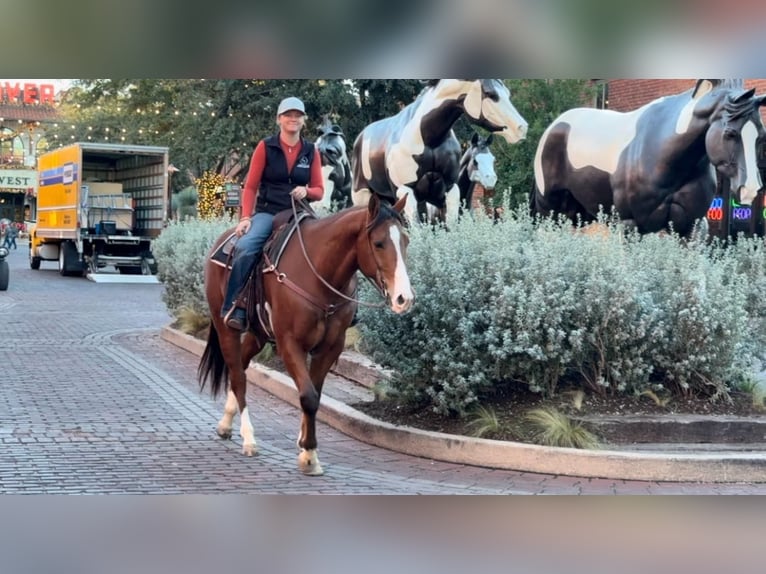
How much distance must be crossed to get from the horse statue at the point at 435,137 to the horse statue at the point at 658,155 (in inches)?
44.4

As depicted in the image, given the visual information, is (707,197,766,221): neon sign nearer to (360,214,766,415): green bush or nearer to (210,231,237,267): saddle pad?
(360,214,766,415): green bush

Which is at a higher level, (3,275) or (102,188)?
(102,188)

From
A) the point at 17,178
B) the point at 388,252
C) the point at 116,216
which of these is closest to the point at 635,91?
the point at 388,252

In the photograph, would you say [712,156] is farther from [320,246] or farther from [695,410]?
[320,246]

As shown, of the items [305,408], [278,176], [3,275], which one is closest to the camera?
[305,408]

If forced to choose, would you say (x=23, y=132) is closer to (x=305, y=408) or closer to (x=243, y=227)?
(x=243, y=227)

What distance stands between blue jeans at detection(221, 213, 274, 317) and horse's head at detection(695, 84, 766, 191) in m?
4.48

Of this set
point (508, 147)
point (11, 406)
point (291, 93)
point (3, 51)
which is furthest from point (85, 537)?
point (291, 93)

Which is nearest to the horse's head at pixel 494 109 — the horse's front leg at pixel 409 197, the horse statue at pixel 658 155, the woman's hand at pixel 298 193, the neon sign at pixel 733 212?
the horse statue at pixel 658 155

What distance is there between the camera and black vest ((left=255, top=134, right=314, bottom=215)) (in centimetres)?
772

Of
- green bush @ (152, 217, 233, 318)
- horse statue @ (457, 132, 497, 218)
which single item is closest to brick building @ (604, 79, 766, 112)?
horse statue @ (457, 132, 497, 218)

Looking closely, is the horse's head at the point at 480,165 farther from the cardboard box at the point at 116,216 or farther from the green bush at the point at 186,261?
the cardboard box at the point at 116,216

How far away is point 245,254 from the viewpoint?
7.54 meters

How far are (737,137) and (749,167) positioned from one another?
1.02ft
